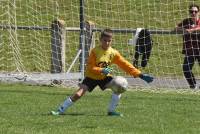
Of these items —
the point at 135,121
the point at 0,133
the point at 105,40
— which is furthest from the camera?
the point at 105,40

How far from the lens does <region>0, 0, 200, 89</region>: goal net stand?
1648 cm

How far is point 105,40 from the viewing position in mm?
10320

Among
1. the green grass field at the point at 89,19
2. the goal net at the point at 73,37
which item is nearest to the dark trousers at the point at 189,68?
the goal net at the point at 73,37

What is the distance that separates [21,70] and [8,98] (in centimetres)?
503

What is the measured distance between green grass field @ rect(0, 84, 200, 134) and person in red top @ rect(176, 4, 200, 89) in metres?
1.29

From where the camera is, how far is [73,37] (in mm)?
21484

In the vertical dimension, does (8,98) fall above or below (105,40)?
below

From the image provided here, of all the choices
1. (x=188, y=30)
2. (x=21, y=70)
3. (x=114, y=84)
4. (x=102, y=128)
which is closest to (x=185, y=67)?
(x=188, y=30)

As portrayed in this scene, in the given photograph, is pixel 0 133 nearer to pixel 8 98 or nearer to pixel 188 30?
pixel 8 98

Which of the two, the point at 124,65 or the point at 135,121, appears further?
the point at 124,65

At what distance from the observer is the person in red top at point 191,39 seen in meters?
14.9

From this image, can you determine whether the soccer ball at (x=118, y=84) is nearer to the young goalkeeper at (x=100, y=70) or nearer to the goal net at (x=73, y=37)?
the young goalkeeper at (x=100, y=70)

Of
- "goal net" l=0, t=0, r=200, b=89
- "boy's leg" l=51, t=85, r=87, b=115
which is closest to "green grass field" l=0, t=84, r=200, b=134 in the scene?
"boy's leg" l=51, t=85, r=87, b=115

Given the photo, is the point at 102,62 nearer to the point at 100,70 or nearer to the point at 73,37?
the point at 100,70
